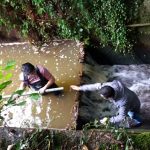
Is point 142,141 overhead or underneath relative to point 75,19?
underneath

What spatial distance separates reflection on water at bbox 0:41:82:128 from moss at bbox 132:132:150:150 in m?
2.46

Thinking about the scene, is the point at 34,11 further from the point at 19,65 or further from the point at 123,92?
the point at 123,92

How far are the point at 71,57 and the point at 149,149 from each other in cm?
353

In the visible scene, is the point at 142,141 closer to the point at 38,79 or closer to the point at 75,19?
the point at 38,79

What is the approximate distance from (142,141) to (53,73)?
344 centimetres

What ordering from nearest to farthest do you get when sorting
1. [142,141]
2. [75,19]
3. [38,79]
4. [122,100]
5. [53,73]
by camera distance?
[142,141], [122,100], [38,79], [75,19], [53,73]

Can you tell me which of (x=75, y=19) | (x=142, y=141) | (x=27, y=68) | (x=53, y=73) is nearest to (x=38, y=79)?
(x=27, y=68)

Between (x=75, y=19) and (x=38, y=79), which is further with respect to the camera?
(x=75, y=19)

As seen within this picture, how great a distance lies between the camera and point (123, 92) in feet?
19.9

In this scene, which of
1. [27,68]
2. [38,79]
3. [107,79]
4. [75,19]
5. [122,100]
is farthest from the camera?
[107,79]

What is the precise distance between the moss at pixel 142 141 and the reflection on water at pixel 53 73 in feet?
8.08

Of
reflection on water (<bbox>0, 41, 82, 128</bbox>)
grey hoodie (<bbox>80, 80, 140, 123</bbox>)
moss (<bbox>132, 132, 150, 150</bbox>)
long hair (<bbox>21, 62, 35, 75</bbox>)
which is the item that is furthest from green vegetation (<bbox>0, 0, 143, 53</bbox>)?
moss (<bbox>132, 132, 150, 150</bbox>)

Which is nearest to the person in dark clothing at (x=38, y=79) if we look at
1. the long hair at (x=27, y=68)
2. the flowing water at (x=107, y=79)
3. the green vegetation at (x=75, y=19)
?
the long hair at (x=27, y=68)

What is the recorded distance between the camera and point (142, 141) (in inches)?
172
